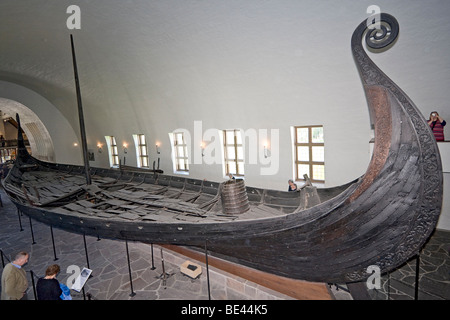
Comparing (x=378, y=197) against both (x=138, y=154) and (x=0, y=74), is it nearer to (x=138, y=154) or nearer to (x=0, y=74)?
(x=138, y=154)

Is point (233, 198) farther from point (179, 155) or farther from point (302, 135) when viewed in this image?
point (179, 155)

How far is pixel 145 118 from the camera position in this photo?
1161cm

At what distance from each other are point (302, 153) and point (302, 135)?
615mm

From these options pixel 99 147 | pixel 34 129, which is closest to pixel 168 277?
pixel 99 147

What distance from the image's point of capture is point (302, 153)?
7.96 m

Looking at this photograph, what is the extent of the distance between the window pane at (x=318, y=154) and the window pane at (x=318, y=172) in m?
0.24

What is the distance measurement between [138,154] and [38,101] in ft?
27.8

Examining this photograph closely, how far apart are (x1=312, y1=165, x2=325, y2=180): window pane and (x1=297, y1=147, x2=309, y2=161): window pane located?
1.37 ft

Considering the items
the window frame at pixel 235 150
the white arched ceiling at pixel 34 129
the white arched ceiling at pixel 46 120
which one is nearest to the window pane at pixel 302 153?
the window frame at pixel 235 150

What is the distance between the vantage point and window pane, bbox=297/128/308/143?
7.78 metres

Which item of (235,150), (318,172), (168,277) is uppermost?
(235,150)

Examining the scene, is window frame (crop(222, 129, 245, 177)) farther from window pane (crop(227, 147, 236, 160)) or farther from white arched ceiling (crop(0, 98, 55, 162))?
white arched ceiling (crop(0, 98, 55, 162))

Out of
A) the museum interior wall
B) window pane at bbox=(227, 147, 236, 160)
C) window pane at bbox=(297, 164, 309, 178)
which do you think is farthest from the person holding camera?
window pane at bbox=(227, 147, 236, 160)

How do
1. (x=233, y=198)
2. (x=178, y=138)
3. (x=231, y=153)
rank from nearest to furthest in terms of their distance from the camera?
(x=233, y=198) → (x=231, y=153) → (x=178, y=138)
